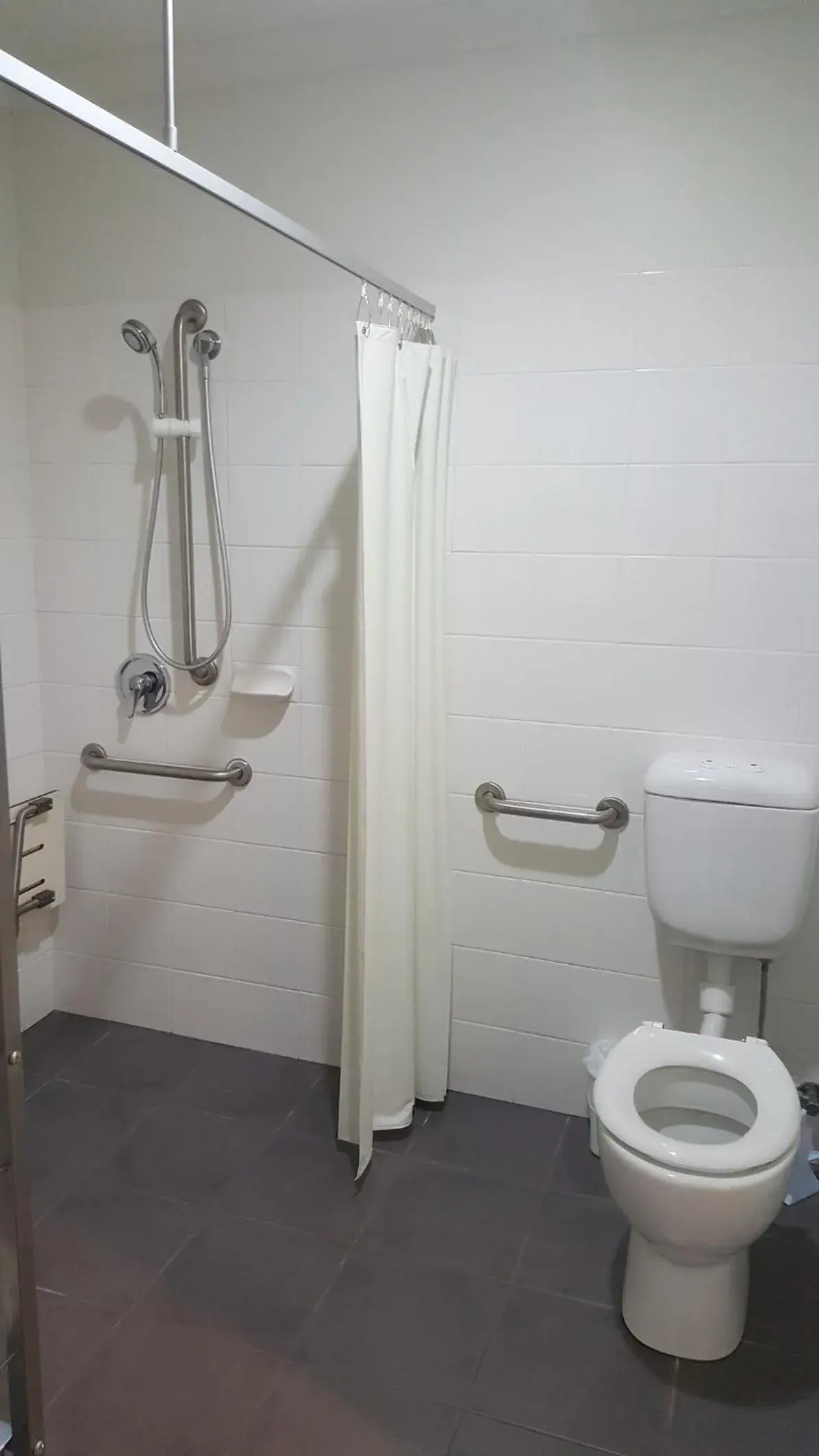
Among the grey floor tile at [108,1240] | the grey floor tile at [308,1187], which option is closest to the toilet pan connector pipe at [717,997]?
the grey floor tile at [308,1187]

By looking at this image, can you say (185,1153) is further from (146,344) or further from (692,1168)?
(146,344)

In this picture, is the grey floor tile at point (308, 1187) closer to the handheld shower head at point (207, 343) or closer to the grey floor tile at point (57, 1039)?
the grey floor tile at point (57, 1039)

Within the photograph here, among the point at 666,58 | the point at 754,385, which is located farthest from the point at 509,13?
the point at 754,385

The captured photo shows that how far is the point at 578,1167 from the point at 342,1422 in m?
0.83

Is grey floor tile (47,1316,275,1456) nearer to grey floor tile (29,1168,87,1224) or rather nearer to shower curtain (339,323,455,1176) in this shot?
grey floor tile (29,1168,87,1224)

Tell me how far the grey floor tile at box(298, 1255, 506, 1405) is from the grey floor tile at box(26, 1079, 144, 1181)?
0.69 meters

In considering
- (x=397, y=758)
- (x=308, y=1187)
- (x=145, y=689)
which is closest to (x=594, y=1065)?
(x=308, y=1187)

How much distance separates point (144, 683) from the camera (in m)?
2.62

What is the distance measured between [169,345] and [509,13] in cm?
102

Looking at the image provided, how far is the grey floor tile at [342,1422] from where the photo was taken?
1.61m

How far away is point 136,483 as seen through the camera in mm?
2559

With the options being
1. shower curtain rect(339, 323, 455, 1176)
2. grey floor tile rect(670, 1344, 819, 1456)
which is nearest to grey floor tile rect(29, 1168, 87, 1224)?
shower curtain rect(339, 323, 455, 1176)

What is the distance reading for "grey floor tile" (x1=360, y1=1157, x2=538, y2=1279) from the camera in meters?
2.03

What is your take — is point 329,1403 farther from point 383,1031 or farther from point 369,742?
point 369,742
